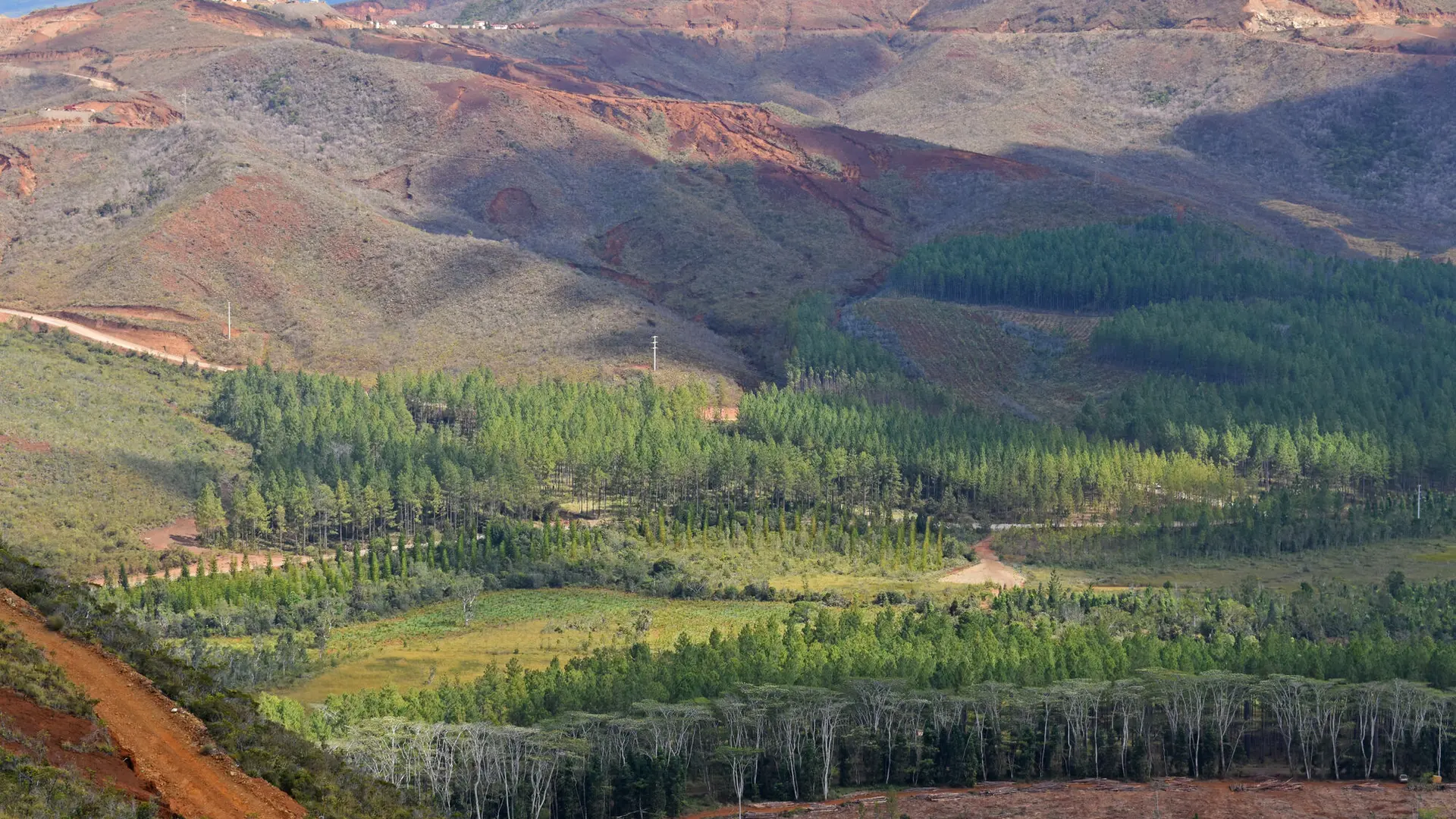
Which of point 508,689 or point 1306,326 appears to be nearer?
point 508,689

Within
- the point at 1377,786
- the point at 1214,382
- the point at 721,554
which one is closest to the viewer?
the point at 1377,786

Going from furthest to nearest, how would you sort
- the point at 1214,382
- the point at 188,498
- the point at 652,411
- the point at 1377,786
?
1. the point at 1214,382
2. the point at 652,411
3. the point at 188,498
4. the point at 1377,786

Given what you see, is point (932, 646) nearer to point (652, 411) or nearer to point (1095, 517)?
point (1095, 517)

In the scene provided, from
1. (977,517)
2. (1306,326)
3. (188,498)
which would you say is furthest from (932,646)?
(1306,326)

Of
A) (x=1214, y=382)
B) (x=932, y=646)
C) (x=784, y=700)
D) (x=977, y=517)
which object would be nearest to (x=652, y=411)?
(x=977, y=517)

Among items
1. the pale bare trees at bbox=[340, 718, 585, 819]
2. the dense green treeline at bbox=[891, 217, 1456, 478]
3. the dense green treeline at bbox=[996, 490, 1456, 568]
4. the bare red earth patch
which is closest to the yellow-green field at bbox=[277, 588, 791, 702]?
the pale bare trees at bbox=[340, 718, 585, 819]

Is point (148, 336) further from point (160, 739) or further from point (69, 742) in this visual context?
point (69, 742)

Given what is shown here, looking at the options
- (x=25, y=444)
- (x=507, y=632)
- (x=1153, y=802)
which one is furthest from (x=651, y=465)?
(x=1153, y=802)

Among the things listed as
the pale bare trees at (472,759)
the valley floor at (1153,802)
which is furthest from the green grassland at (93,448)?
the valley floor at (1153,802)
